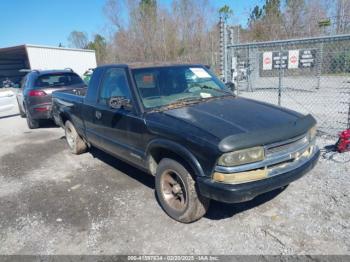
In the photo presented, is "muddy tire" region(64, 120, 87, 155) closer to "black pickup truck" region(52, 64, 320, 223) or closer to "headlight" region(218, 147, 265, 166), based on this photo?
"black pickup truck" region(52, 64, 320, 223)

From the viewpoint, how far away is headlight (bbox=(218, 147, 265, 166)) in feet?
7.97

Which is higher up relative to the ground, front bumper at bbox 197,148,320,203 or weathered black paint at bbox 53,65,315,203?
weathered black paint at bbox 53,65,315,203

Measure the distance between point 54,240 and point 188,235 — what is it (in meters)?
1.49

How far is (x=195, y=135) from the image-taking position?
259cm

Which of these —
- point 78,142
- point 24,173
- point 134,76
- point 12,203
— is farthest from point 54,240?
point 78,142

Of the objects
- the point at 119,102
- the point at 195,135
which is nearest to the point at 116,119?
the point at 119,102

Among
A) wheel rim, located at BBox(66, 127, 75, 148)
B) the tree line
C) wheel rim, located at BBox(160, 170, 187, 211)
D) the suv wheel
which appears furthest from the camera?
the tree line

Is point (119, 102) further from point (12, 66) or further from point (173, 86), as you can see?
point (12, 66)

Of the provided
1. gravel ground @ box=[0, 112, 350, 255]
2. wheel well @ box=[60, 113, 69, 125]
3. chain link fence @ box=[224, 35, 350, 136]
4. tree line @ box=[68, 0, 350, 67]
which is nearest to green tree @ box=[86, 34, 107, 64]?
tree line @ box=[68, 0, 350, 67]

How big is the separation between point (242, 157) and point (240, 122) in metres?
0.45

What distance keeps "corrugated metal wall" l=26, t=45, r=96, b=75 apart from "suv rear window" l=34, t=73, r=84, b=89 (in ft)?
54.7

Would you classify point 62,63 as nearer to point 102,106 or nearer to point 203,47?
point 203,47

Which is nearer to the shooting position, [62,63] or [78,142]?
[78,142]

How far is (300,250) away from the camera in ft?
8.41
